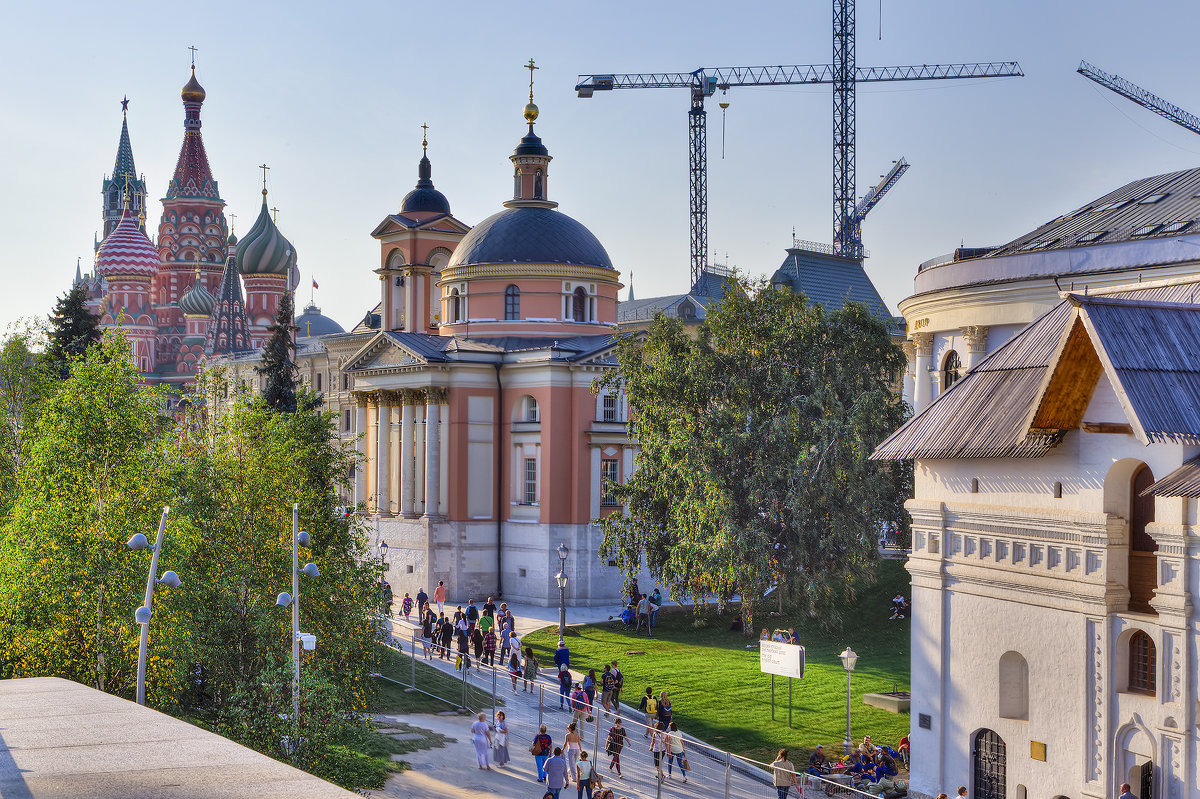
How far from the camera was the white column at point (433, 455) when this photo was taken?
188 ft

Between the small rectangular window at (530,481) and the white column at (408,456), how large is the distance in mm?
5277

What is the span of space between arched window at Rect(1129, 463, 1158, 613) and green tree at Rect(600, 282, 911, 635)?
19309 millimetres

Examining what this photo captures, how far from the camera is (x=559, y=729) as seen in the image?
1299 inches

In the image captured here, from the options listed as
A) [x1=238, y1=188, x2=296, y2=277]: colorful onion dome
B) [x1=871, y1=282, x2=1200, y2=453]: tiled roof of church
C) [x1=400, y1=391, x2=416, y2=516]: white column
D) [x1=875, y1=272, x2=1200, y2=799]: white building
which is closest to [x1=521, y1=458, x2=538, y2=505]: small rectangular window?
[x1=400, y1=391, x2=416, y2=516]: white column

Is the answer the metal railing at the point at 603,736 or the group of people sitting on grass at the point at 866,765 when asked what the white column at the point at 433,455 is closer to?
the metal railing at the point at 603,736

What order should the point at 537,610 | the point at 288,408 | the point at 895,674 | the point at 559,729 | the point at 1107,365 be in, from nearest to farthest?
the point at 1107,365 → the point at 559,729 → the point at 895,674 → the point at 537,610 → the point at 288,408

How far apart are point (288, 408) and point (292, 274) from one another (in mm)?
→ 75409

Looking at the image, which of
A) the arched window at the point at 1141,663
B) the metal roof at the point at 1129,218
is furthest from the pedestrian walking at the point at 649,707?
the metal roof at the point at 1129,218

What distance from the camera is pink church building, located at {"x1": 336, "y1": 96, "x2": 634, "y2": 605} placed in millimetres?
55688

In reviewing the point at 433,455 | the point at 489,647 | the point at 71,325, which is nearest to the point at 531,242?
the point at 433,455

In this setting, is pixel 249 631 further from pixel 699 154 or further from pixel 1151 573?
pixel 699 154

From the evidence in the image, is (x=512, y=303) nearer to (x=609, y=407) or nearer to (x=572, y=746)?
(x=609, y=407)

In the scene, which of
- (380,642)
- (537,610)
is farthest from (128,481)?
(537,610)

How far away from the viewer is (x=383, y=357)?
61219 mm
